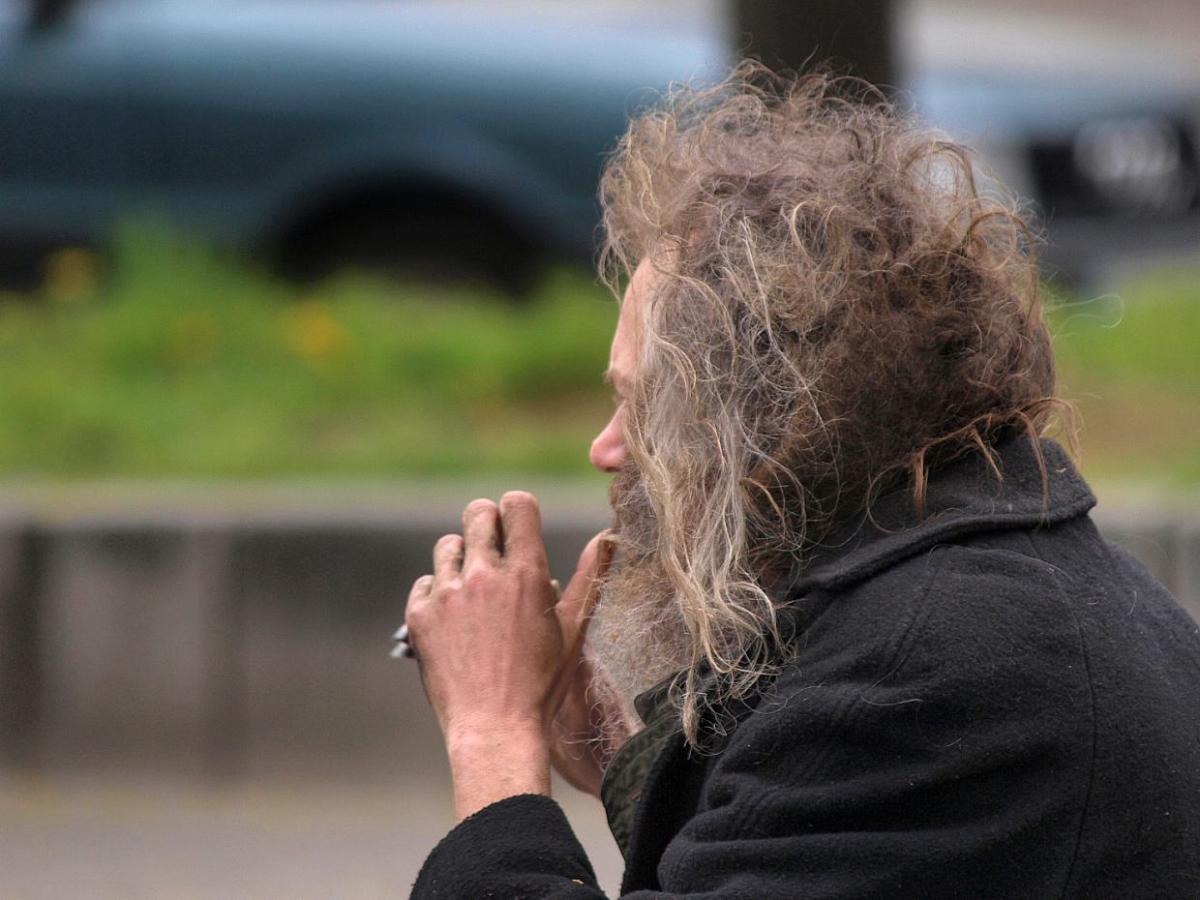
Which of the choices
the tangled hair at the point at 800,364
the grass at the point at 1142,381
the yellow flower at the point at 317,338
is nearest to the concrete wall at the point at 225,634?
the grass at the point at 1142,381

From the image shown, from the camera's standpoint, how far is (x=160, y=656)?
4098 mm

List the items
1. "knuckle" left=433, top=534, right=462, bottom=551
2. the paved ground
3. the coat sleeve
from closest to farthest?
the coat sleeve → "knuckle" left=433, top=534, right=462, bottom=551 → the paved ground

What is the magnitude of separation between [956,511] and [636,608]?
35 centimetres

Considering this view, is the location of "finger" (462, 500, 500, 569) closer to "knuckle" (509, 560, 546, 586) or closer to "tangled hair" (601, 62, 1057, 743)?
"knuckle" (509, 560, 546, 586)

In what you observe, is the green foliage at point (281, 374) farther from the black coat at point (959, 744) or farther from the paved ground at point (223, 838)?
the black coat at point (959, 744)

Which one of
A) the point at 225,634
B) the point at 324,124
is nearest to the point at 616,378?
the point at 225,634

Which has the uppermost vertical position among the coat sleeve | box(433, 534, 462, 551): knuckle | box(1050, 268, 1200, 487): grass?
box(1050, 268, 1200, 487): grass

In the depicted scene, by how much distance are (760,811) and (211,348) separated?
4.32 metres

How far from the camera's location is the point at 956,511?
5.08 ft

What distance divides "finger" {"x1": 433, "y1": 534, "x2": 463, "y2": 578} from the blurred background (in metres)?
1.59

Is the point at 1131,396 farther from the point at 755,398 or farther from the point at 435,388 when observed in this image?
the point at 755,398

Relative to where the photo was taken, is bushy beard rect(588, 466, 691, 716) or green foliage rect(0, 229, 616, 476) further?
green foliage rect(0, 229, 616, 476)

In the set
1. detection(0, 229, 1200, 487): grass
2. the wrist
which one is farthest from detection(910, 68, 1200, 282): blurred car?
the wrist

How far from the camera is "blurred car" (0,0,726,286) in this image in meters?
5.79
